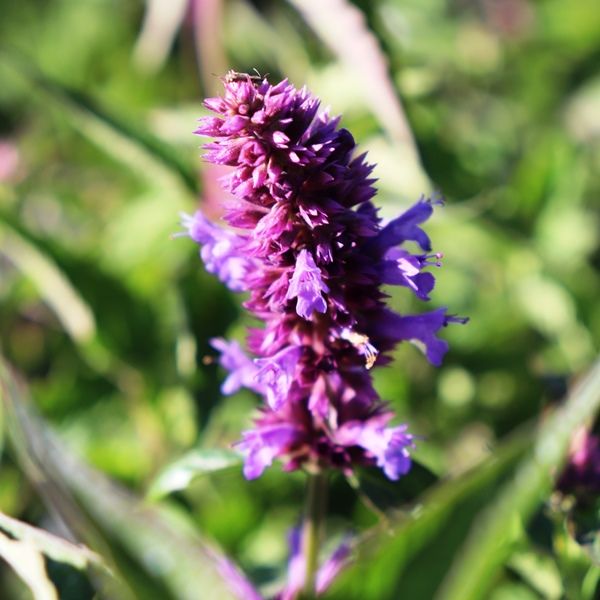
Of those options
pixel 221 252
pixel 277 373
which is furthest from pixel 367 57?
pixel 277 373

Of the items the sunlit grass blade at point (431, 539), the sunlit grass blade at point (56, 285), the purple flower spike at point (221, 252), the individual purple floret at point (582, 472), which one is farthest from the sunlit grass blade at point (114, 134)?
the sunlit grass blade at point (431, 539)

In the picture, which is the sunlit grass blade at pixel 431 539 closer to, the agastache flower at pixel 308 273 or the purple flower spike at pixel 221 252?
the agastache flower at pixel 308 273

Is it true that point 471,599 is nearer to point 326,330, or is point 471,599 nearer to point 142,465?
point 326,330

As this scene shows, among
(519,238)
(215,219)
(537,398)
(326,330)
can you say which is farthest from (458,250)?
(326,330)

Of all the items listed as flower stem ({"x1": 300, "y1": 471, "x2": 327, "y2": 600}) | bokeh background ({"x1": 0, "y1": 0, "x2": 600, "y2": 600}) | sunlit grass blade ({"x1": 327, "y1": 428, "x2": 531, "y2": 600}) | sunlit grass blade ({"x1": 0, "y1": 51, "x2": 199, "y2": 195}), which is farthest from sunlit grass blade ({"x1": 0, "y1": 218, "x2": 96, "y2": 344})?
sunlit grass blade ({"x1": 327, "y1": 428, "x2": 531, "y2": 600})

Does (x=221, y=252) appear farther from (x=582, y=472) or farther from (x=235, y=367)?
(x=582, y=472)
